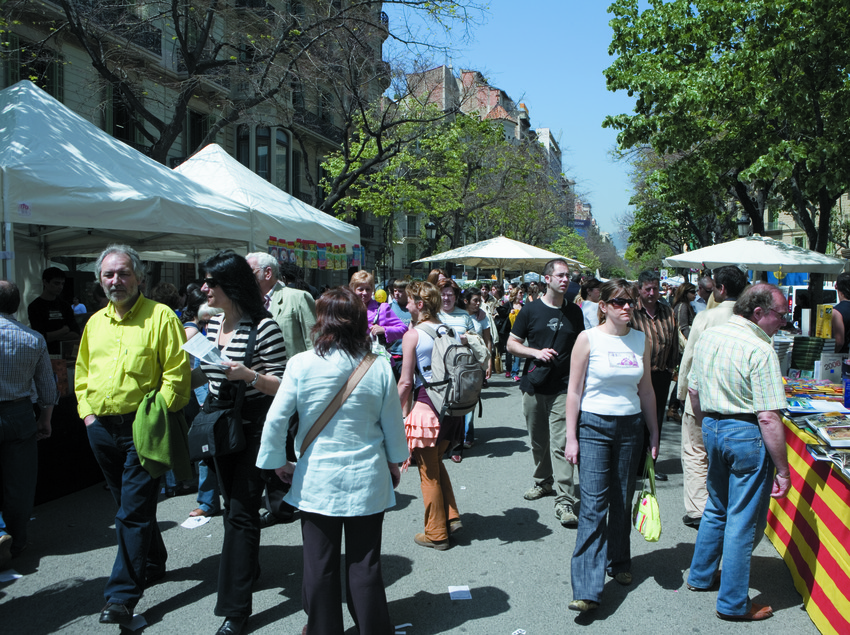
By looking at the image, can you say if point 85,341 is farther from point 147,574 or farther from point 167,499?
point 167,499

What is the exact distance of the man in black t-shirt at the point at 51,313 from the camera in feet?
23.3

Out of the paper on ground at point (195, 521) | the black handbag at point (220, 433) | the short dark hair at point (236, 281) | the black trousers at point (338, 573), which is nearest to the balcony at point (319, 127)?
the paper on ground at point (195, 521)

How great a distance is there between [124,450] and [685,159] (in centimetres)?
1307

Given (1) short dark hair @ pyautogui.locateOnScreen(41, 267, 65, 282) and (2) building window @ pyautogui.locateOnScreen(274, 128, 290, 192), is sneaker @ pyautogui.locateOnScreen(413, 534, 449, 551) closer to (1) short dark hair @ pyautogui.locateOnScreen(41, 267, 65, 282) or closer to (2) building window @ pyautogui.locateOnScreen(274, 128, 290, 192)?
(1) short dark hair @ pyautogui.locateOnScreen(41, 267, 65, 282)

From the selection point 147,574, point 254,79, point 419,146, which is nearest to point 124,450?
point 147,574

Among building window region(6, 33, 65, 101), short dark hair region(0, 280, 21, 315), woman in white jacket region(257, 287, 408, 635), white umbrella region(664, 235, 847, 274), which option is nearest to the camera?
woman in white jacket region(257, 287, 408, 635)

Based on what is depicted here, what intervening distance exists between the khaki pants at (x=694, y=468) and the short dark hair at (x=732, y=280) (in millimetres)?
1011

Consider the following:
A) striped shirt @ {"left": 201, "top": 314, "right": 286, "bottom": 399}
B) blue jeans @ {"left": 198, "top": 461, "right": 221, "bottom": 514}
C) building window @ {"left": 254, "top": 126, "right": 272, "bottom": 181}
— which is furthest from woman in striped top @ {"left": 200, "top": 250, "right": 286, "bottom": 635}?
building window @ {"left": 254, "top": 126, "right": 272, "bottom": 181}

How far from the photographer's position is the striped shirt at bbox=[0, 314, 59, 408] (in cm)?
405

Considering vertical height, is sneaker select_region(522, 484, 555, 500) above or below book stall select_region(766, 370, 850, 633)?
below

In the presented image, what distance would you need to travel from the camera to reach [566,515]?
4.89 metres

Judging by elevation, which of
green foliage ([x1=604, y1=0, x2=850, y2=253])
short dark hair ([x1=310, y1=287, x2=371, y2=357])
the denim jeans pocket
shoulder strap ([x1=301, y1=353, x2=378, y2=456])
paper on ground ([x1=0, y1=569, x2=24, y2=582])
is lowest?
paper on ground ([x1=0, y1=569, x2=24, y2=582])

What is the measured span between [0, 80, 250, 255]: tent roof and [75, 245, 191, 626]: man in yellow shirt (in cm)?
238

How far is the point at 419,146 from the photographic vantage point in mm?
25172
